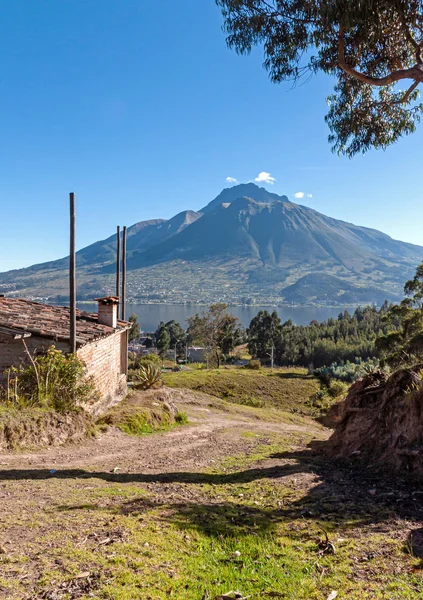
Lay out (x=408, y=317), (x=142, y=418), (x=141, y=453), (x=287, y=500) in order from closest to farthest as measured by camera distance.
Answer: (x=287, y=500) < (x=141, y=453) < (x=142, y=418) < (x=408, y=317)

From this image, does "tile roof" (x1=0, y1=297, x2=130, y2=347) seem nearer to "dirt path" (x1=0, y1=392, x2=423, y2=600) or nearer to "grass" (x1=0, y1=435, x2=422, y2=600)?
"dirt path" (x1=0, y1=392, x2=423, y2=600)

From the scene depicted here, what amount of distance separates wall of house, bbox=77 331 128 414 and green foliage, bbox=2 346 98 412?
51.8 inches

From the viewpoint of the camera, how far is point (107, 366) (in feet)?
53.2

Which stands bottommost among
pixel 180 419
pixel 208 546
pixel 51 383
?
pixel 180 419

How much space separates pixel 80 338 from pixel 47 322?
6.40 feet

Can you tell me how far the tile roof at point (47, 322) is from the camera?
40.4 feet

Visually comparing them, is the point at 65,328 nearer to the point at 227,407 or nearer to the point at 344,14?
the point at 344,14

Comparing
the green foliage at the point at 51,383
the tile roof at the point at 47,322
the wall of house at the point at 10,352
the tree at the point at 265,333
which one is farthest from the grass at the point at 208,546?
the tree at the point at 265,333

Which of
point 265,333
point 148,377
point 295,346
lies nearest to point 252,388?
point 148,377

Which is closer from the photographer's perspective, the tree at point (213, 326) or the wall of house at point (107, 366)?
the wall of house at point (107, 366)

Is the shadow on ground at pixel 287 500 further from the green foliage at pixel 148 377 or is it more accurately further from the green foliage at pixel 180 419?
the green foliage at pixel 148 377

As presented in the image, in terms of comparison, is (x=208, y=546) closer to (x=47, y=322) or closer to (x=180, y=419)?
(x=47, y=322)

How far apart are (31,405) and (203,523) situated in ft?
22.5

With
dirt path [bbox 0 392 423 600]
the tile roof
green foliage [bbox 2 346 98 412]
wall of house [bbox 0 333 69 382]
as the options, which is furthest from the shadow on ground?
the tile roof
